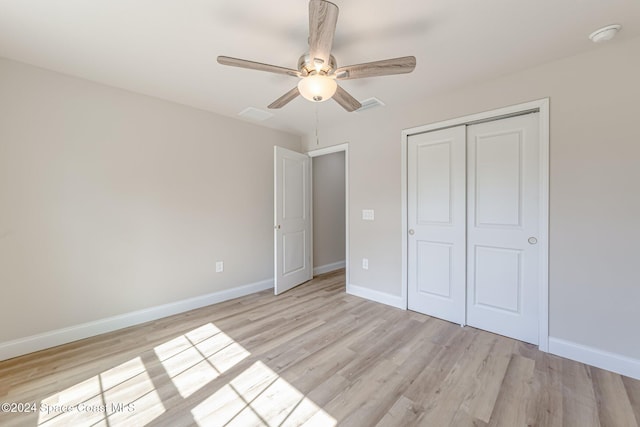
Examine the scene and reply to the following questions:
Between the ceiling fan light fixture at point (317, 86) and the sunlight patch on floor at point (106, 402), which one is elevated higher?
the ceiling fan light fixture at point (317, 86)

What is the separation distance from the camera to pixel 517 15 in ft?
5.26

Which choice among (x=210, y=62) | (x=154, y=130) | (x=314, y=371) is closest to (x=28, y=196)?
(x=154, y=130)

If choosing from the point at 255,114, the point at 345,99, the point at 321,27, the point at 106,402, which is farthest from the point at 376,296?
the point at 321,27

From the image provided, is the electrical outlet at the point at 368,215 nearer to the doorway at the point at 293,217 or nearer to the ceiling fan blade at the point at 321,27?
the doorway at the point at 293,217

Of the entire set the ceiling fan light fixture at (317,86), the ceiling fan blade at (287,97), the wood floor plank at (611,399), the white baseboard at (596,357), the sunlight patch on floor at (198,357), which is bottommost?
the wood floor plank at (611,399)

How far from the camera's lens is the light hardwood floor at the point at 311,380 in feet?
4.97

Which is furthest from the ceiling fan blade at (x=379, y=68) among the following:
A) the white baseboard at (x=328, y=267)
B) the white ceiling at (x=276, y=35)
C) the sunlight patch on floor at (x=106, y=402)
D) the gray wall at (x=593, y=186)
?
the white baseboard at (x=328, y=267)

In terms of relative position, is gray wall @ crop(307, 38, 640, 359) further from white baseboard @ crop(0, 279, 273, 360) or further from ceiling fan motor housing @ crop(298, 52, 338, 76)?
white baseboard @ crop(0, 279, 273, 360)

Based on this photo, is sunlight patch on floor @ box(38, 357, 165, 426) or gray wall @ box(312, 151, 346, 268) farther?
gray wall @ box(312, 151, 346, 268)

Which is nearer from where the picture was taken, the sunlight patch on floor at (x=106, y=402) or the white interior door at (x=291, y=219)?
the sunlight patch on floor at (x=106, y=402)

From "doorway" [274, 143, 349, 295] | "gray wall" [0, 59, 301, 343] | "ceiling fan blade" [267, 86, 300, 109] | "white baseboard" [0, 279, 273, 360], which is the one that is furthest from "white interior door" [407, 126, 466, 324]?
"white baseboard" [0, 279, 273, 360]

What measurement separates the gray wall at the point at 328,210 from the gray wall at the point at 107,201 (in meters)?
1.40

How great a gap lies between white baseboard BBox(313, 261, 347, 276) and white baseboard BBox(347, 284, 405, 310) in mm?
1063

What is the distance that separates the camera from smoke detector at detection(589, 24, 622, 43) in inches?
66.4
